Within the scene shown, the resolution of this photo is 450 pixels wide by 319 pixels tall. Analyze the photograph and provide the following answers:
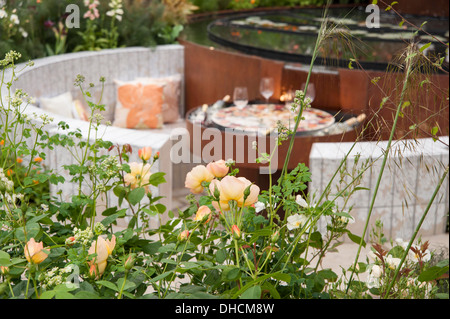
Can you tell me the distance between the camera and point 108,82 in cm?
353

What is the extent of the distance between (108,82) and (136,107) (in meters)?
0.22

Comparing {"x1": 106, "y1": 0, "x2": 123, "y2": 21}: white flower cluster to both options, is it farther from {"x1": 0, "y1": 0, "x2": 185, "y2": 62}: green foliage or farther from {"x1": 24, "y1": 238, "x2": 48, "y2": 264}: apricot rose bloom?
{"x1": 24, "y1": 238, "x2": 48, "y2": 264}: apricot rose bloom

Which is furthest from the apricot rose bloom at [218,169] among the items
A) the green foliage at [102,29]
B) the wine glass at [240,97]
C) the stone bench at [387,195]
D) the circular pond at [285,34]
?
the wine glass at [240,97]

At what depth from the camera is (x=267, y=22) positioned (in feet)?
16.1

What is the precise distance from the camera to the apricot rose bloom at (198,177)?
2.61ft

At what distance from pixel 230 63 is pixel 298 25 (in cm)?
74

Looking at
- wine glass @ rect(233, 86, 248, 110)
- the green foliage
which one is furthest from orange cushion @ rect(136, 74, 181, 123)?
wine glass @ rect(233, 86, 248, 110)

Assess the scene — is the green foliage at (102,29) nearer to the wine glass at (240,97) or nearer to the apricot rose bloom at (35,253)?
the wine glass at (240,97)

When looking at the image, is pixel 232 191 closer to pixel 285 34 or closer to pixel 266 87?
pixel 266 87

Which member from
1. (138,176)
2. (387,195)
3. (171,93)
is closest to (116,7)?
(387,195)

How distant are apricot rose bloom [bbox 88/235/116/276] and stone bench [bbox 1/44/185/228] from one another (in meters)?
0.34

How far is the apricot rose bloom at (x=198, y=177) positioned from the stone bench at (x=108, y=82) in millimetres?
219
